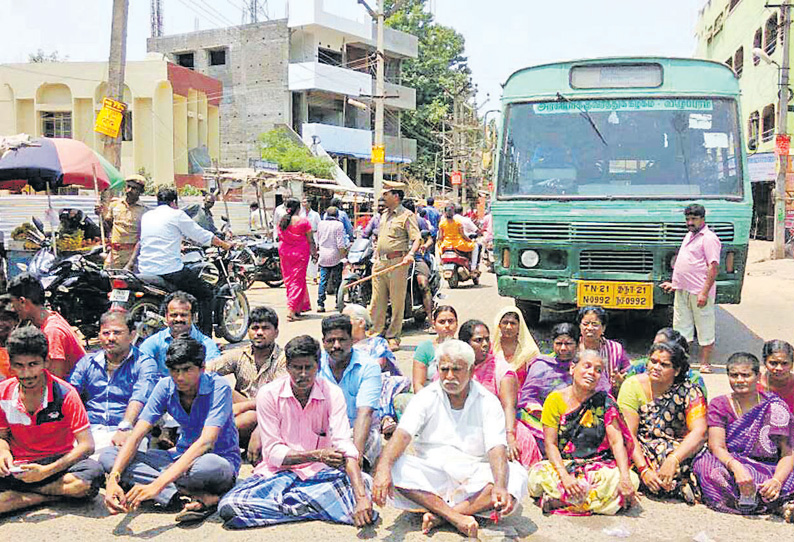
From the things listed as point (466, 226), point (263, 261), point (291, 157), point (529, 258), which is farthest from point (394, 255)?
point (291, 157)

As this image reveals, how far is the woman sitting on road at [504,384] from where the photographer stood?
187 inches

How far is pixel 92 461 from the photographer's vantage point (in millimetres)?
4262

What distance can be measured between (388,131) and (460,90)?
14.5 feet

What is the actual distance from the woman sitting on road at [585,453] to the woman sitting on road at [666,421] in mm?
151

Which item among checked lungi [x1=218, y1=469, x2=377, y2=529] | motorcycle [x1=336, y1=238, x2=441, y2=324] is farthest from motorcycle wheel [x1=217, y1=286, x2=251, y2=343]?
checked lungi [x1=218, y1=469, x2=377, y2=529]

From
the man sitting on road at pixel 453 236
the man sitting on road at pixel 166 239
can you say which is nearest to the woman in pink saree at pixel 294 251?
the man sitting on road at pixel 166 239

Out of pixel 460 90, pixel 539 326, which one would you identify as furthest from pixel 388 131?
pixel 539 326

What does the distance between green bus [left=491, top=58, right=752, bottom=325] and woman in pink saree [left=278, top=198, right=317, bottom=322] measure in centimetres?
335

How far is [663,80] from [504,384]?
441 cm

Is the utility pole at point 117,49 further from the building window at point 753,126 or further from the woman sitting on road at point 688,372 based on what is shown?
the building window at point 753,126

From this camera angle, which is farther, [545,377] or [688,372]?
[545,377]

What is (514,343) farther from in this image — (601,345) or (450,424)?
(450,424)

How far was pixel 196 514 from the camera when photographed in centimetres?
404

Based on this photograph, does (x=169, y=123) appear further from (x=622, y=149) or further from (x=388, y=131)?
(x=622, y=149)
